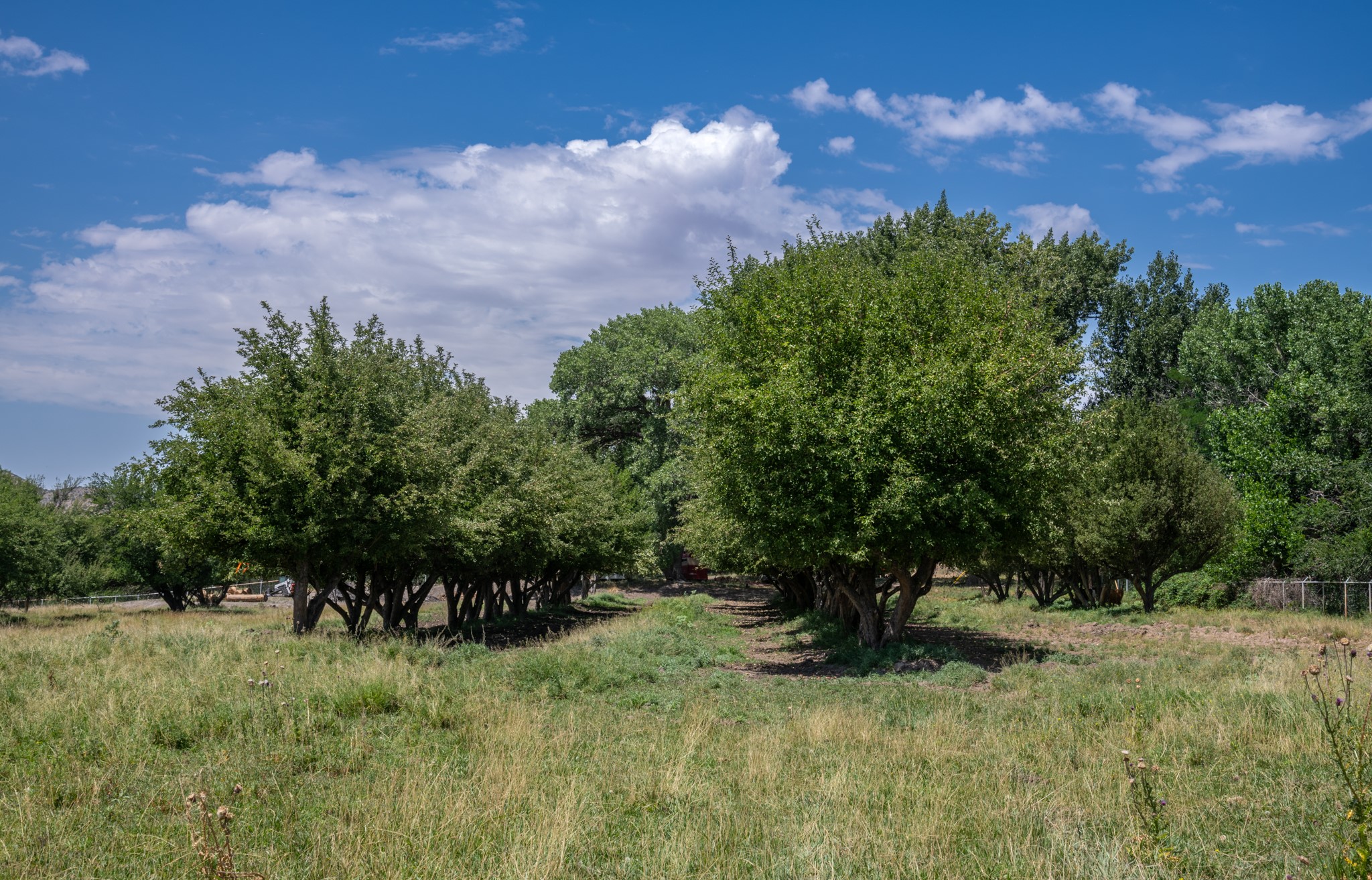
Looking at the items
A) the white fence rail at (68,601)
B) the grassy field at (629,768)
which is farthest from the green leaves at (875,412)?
the white fence rail at (68,601)

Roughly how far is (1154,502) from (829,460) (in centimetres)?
2301

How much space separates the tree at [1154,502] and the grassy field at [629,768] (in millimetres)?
19778

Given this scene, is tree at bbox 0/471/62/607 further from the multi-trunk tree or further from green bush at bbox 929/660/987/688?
green bush at bbox 929/660/987/688

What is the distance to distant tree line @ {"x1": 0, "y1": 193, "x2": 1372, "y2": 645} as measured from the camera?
725 inches

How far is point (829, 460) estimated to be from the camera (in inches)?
720

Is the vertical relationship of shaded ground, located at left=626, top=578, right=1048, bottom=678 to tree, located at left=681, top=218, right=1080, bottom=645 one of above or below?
below

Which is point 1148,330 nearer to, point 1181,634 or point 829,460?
point 1181,634

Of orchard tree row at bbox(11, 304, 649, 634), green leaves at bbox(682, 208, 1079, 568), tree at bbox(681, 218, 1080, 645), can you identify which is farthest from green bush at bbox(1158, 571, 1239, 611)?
orchard tree row at bbox(11, 304, 649, 634)

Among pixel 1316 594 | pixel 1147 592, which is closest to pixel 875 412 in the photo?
pixel 1147 592

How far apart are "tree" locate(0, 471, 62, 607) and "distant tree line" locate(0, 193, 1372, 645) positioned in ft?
0.80

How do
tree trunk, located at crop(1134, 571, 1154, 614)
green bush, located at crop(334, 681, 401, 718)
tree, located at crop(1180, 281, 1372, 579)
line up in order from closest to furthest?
1. green bush, located at crop(334, 681, 401, 718)
2. tree trunk, located at crop(1134, 571, 1154, 614)
3. tree, located at crop(1180, 281, 1372, 579)

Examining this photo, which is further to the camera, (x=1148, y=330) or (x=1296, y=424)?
(x=1148, y=330)

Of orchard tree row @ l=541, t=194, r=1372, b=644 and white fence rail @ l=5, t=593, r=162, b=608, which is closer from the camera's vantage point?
orchard tree row @ l=541, t=194, r=1372, b=644

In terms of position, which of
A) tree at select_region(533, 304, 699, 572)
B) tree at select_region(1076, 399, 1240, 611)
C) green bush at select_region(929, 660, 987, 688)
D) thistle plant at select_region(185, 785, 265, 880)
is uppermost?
tree at select_region(533, 304, 699, 572)
